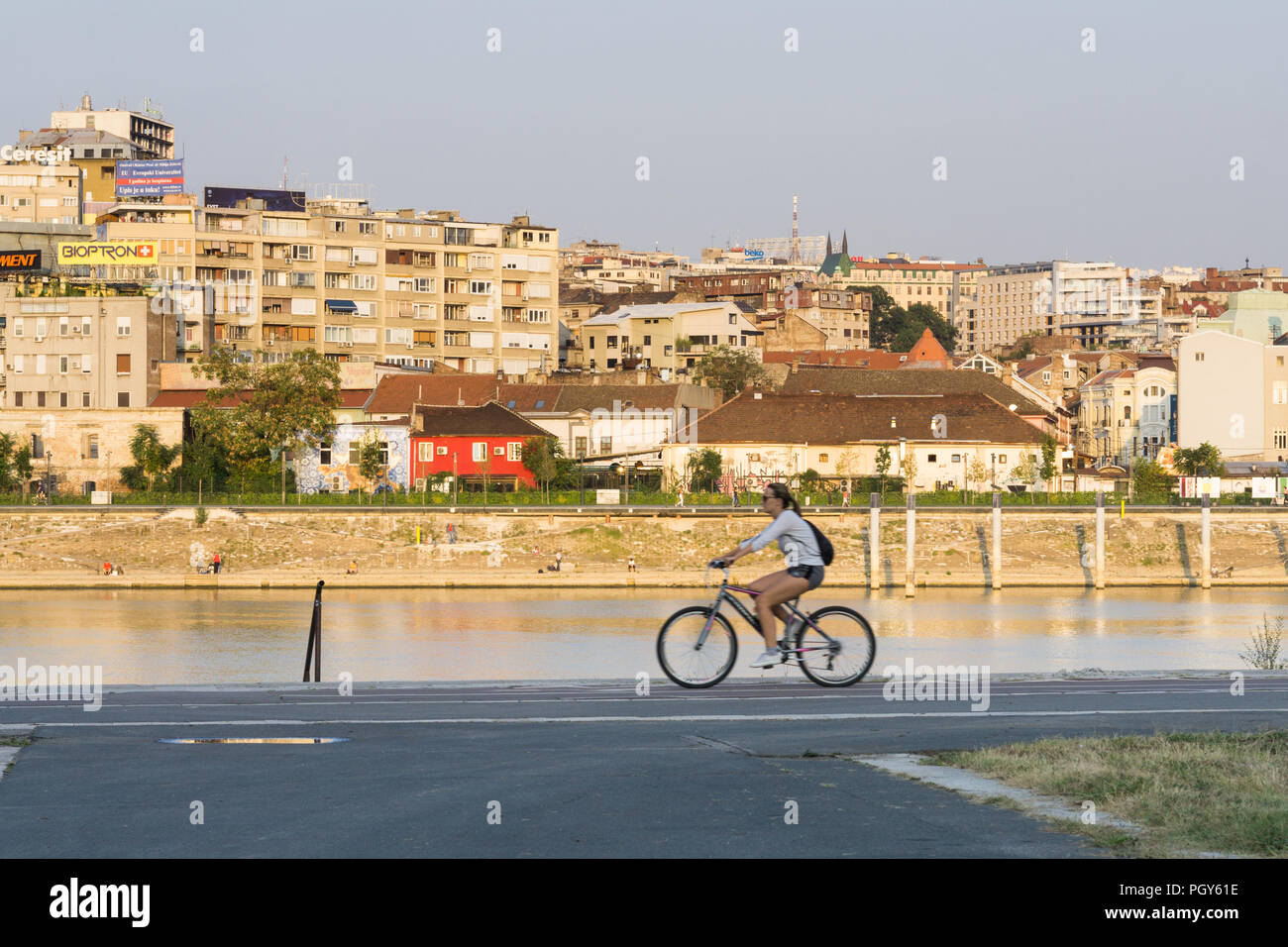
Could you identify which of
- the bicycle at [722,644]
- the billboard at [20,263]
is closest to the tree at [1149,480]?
the billboard at [20,263]

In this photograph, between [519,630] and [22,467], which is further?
[22,467]

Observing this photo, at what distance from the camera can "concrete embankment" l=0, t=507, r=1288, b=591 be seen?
225 feet

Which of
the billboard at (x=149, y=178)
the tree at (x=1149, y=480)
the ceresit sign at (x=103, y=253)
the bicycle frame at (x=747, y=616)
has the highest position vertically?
the billboard at (x=149, y=178)

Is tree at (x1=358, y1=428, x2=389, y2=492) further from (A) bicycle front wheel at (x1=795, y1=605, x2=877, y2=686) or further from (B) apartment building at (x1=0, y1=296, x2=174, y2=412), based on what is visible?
(A) bicycle front wheel at (x1=795, y1=605, x2=877, y2=686)

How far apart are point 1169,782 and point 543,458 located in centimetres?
7548

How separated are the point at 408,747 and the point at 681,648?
5.33 meters

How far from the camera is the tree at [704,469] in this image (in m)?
84.6

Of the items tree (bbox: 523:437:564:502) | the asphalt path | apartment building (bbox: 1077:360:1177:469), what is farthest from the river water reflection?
apartment building (bbox: 1077:360:1177:469)

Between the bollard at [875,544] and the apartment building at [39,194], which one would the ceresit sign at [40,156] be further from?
the bollard at [875,544]

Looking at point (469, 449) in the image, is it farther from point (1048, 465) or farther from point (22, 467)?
point (1048, 465)

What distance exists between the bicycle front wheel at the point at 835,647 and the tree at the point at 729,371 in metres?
98.9

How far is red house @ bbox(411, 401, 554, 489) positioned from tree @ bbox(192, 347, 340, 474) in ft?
16.7

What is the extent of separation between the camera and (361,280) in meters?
120

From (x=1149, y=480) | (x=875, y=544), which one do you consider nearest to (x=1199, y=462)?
(x=1149, y=480)
